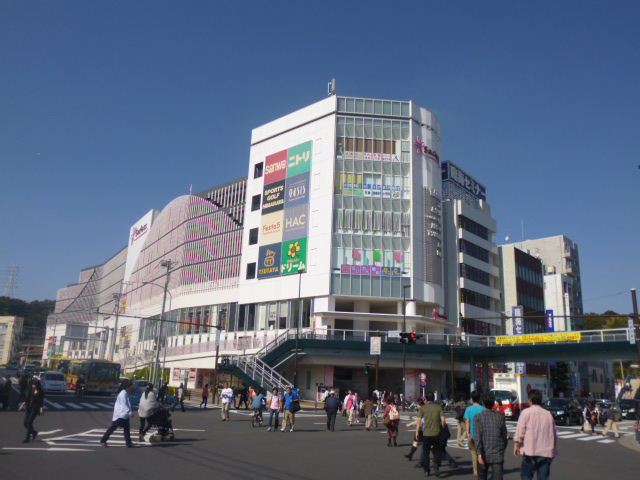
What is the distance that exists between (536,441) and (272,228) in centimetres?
5252

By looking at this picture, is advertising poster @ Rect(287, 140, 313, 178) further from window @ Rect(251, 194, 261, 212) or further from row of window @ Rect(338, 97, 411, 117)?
row of window @ Rect(338, 97, 411, 117)

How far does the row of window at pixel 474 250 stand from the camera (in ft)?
208

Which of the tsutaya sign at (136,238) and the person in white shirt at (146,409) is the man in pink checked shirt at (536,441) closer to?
the person in white shirt at (146,409)

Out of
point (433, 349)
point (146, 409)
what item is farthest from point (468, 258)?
point (146, 409)

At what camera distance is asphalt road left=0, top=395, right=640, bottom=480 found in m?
11.8

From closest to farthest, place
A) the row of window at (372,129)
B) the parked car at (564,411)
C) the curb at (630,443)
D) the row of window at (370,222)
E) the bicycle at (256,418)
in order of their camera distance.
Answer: the curb at (630,443) → the bicycle at (256,418) → the parked car at (564,411) → the row of window at (370,222) → the row of window at (372,129)

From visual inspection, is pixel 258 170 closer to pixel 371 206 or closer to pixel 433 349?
pixel 371 206

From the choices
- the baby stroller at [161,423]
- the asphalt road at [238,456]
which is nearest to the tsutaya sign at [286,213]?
the asphalt road at [238,456]

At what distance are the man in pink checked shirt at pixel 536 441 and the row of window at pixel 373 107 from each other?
52.7 meters

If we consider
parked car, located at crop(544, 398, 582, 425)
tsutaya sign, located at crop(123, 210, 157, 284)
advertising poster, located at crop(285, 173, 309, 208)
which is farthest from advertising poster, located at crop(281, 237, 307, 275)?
tsutaya sign, located at crop(123, 210, 157, 284)

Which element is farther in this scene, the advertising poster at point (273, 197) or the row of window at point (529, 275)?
the row of window at point (529, 275)

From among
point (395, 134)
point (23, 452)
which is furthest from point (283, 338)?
point (23, 452)

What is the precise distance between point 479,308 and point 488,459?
57.9 m

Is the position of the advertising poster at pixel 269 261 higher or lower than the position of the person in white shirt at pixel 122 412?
higher
